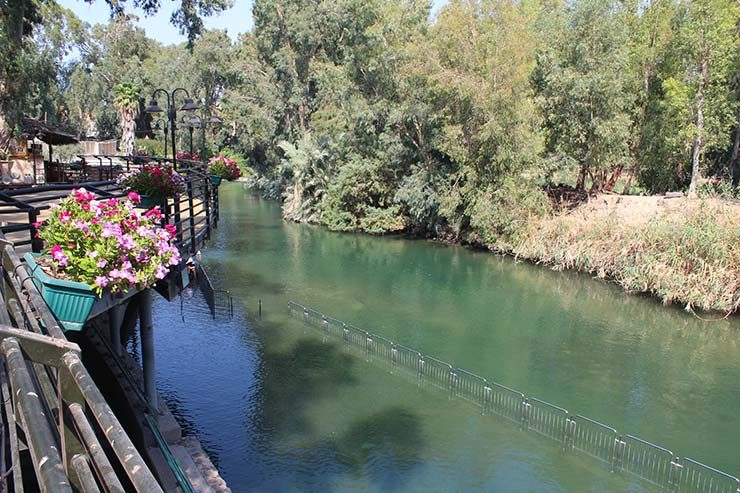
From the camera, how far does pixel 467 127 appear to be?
34344mm

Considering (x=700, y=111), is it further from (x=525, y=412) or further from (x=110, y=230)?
(x=110, y=230)

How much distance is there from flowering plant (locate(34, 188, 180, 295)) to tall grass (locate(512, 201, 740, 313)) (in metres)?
22.8

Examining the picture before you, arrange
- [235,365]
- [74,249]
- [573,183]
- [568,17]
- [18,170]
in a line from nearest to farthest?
[74,249] < [235,365] < [18,170] < [568,17] < [573,183]

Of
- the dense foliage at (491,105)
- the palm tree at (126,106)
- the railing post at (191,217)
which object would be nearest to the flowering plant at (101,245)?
the railing post at (191,217)

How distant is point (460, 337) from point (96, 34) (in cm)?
7899

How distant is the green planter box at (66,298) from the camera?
5.96 metres

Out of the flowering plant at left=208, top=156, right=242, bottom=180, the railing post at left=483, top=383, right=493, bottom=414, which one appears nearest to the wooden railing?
the railing post at left=483, top=383, right=493, bottom=414

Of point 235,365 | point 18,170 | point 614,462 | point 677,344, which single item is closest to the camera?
point 614,462

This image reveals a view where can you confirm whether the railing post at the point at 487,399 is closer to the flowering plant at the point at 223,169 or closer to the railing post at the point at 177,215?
the railing post at the point at 177,215

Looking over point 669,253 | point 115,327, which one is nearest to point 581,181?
point 669,253

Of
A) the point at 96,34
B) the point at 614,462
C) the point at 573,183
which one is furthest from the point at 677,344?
the point at 96,34

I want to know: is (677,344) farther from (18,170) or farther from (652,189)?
(18,170)

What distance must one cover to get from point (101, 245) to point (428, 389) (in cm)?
1212

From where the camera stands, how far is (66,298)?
6.05m
